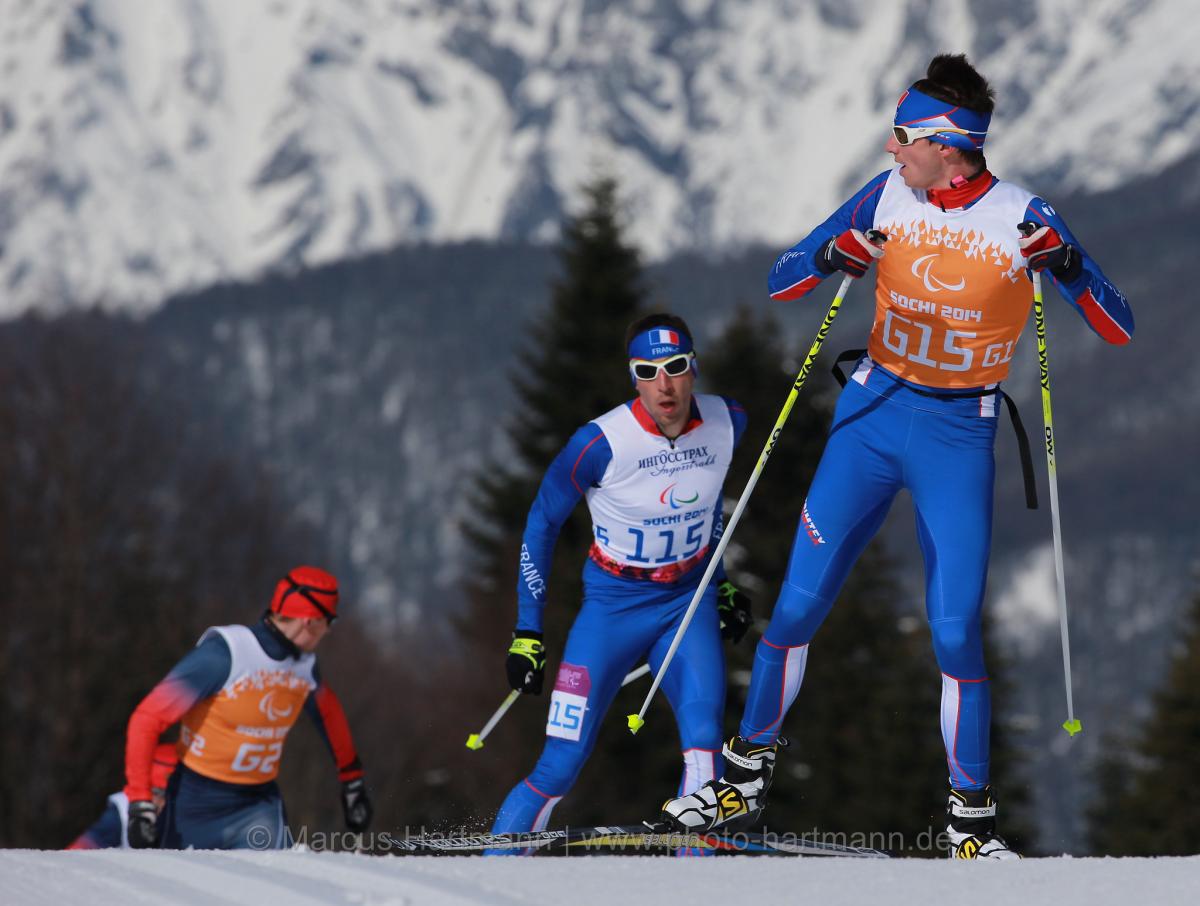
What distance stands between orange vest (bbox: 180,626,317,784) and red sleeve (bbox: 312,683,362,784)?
0.28m

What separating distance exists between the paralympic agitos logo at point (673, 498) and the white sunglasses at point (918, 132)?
1844 mm

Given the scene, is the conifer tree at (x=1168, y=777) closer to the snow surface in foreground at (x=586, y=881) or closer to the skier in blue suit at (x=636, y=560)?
the skier in blue suit at (x=636, y=560)

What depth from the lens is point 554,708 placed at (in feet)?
26.2

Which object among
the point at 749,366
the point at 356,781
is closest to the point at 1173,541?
the point at 749,366

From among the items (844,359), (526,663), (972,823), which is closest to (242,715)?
(526,663)

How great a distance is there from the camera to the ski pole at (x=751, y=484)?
730cm

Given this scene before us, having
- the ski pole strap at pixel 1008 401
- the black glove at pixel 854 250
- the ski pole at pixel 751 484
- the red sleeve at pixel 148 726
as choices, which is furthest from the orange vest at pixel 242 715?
the black glove at pixel 854 250

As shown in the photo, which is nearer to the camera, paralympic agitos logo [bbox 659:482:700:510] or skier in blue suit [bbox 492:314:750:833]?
skier in blue suit [bbox 492:314:750:833]

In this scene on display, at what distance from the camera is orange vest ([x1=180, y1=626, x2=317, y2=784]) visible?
29.7ft

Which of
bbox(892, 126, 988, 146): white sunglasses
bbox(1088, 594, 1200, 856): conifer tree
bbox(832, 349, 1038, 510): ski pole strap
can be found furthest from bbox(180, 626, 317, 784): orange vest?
bbox(1088, 594, 1200, 856): conifer tree

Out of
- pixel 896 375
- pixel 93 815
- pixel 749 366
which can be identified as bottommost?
pixel 93 815

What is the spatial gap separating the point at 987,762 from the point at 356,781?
363 centimetres

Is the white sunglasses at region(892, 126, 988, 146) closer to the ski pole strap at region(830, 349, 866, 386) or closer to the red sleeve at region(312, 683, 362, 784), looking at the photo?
the ski pole strap at region(830, 349, 866, 386)

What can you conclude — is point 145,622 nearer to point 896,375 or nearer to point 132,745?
point 132,745
